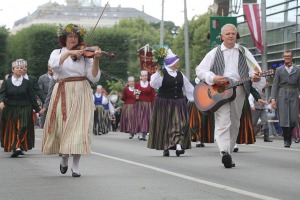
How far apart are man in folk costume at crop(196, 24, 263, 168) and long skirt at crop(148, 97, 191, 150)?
3.04 m

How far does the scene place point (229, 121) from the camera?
43.6 feet

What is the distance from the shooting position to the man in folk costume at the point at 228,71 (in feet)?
43.2

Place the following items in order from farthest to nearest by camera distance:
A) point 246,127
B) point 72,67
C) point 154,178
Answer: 1. point 246,127
2. point 72,67
3. point 154,178

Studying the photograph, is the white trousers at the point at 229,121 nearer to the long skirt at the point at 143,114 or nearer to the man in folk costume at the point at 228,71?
the man in folk costume at the point at 228,71

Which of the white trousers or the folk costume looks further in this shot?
the folk costume

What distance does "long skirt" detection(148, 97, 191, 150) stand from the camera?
16.4m

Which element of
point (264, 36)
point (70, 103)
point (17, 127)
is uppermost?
point (264, 36)

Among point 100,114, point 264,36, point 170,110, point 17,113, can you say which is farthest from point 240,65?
point 100,114

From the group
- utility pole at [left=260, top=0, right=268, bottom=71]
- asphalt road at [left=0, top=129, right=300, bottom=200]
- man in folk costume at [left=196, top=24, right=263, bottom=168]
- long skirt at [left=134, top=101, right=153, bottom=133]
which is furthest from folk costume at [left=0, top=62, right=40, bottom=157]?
utility pole at [left=260, top=0, right=268, bottom=71]

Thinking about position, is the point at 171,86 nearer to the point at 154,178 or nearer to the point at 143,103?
the point at 154,178

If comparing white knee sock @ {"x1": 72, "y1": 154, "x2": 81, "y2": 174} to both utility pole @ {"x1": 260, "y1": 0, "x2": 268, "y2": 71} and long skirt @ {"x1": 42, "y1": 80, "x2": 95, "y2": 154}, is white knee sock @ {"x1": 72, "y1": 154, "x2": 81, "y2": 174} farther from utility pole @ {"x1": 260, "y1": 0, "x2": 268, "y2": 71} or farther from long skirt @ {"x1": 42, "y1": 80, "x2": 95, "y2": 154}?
utility pole @ {"x1": 260, "y1": 0, "x2": 268, "y2": 71}

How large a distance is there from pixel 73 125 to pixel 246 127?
11.2 ft

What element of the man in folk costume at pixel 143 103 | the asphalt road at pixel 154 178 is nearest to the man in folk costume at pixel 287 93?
the asphalt road at pixel 154 178

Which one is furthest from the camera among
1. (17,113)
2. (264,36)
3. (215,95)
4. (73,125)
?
(264,36)
